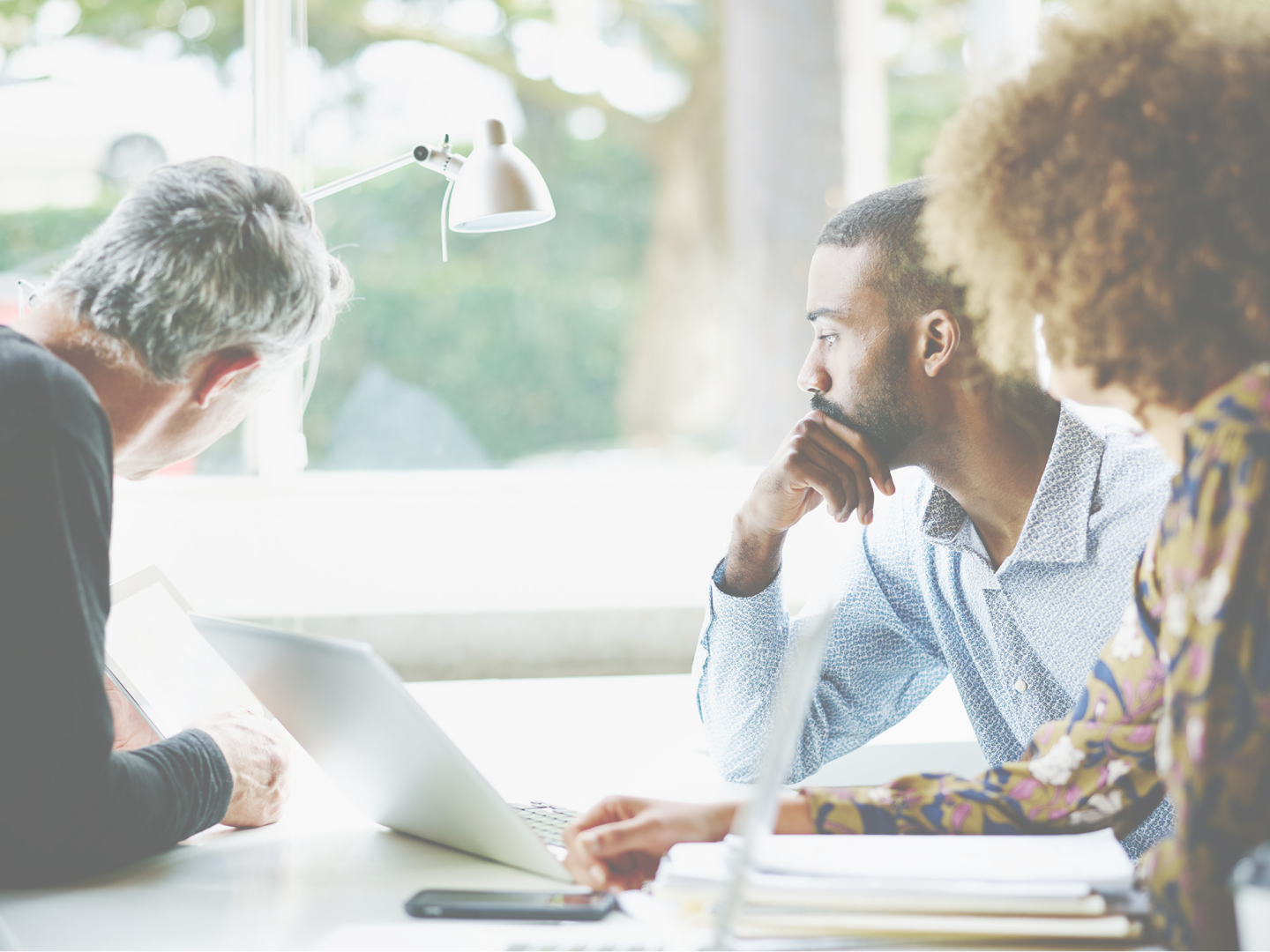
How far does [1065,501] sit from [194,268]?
93 centimetres

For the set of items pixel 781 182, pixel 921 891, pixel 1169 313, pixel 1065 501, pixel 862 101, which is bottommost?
pixel 921 891

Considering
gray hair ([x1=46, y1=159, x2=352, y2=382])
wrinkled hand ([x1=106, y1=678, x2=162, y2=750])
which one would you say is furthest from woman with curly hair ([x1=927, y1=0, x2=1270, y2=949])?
wrinkled hand ([x1=106, y1=678, x2=162, y2=750])

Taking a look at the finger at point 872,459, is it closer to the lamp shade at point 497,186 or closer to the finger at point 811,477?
the finger at point 811,477

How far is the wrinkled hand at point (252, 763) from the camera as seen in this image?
1.08 m

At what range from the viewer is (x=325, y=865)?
0.99m

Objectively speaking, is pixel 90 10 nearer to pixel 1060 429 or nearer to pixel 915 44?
pixel 915 44

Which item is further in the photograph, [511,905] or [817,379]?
[817,379]

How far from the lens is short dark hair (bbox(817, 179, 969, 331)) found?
1.39 meters

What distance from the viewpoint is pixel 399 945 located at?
2.64 ft

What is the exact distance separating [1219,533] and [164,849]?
88cm

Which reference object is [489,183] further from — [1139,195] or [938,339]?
[1139,195]

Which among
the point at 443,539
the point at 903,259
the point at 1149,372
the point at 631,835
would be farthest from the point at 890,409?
the point at 443,539

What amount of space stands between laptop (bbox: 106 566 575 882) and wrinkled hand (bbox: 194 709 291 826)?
53mm

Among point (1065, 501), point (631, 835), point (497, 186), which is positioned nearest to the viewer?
point (631, 835)
